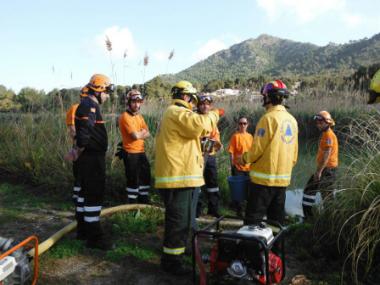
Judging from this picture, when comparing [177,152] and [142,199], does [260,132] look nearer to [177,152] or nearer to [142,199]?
[177,152]

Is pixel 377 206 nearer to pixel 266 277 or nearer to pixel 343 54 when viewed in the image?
pixel 266 277

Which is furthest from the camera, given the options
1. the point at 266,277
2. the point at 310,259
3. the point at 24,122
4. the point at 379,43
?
the point at 379,43

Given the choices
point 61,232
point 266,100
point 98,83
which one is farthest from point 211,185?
point 98,83

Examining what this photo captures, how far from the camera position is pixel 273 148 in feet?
13.3

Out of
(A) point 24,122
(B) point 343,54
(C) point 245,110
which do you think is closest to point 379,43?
(B) point 343,54

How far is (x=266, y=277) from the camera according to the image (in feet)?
10.0

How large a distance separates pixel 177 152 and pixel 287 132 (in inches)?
49.5

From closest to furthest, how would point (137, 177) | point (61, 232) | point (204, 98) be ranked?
point (61, 232), point (204, 98), point (137, 177)

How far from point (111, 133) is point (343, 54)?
72.1 meters

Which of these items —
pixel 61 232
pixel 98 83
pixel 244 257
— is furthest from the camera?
pixel 61 232

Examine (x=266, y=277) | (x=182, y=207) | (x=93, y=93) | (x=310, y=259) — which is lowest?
(x=310, y=259)

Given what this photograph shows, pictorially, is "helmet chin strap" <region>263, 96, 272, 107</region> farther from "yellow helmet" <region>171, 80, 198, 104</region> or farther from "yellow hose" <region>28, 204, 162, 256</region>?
"yellow hose" <region>28, 204, 162, 256</region>

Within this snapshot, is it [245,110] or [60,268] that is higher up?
[245,110]

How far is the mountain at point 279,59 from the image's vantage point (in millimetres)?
61906
